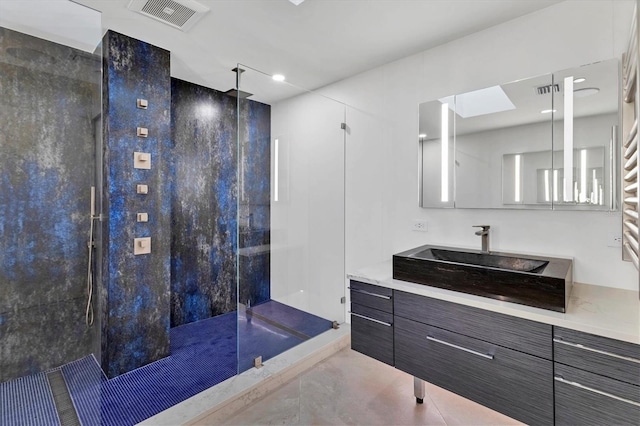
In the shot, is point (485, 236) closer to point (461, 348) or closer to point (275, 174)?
point (461, 348)

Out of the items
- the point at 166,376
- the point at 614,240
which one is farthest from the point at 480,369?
the point at 166,376

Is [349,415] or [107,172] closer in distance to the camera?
[349,415]

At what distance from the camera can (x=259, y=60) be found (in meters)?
2.63

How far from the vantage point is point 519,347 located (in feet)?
4.61

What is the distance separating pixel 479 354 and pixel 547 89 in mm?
1607

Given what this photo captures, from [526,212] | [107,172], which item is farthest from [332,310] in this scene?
[107,172]

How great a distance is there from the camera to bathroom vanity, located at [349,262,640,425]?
46.5 inches

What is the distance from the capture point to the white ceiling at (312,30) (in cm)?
187

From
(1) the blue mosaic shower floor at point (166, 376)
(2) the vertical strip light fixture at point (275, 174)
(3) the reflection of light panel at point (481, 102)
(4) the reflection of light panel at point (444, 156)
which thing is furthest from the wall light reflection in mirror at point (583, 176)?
(1) the blue mosaic shower floor at point (166, 376)

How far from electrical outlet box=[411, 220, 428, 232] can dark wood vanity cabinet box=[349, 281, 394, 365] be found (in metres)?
0.79

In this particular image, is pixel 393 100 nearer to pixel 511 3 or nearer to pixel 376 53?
pixel 376 53

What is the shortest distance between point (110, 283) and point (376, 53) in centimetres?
269

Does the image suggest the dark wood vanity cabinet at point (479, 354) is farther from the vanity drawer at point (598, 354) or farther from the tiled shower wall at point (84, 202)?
the tiled shower wall at point (84, 202)

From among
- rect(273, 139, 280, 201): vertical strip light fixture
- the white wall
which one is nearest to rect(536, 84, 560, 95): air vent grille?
the white wall
